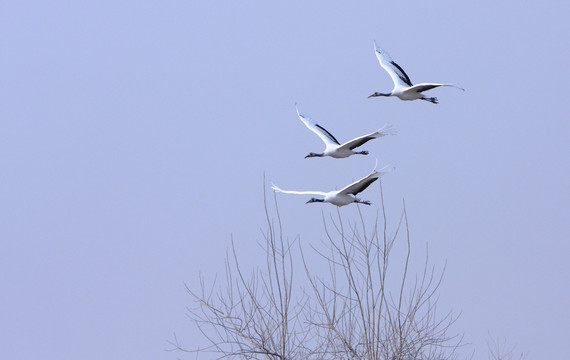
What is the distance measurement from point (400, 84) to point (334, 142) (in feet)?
2.64

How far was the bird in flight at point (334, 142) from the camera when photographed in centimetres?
781

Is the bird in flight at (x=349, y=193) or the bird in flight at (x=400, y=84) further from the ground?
the bird in flight at (x=400, y=84)

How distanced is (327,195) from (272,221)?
52cm

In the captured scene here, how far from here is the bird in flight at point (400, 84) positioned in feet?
26.8

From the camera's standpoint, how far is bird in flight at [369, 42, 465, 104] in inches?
321

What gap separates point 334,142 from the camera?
857 cm

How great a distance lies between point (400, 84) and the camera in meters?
8.54

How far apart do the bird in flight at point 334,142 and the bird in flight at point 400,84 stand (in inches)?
24.7

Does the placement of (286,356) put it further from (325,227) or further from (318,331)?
(325,227)

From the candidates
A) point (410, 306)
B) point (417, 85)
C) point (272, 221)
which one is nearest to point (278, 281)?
point (272, 221)

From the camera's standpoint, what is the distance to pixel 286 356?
26.7 feet

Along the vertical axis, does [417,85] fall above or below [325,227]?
above

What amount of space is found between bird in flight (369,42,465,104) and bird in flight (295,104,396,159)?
63 cm

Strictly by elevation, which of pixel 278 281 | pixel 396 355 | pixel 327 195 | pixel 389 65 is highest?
pixel 389 65
